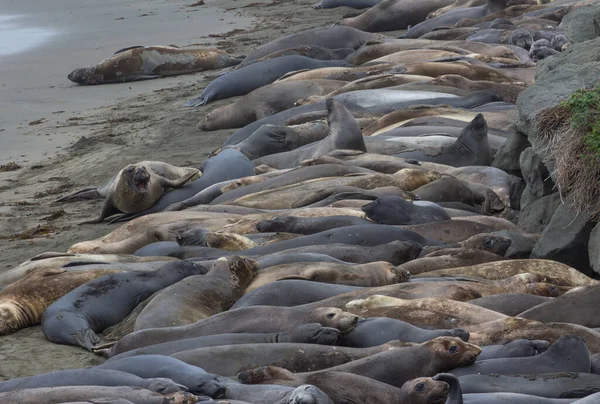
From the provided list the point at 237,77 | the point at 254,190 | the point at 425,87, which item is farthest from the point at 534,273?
the point at 237,77

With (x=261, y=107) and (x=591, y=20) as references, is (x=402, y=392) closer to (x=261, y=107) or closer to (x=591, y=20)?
(x=591, y=20)

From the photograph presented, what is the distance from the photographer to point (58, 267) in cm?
676

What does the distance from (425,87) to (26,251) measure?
180 inches

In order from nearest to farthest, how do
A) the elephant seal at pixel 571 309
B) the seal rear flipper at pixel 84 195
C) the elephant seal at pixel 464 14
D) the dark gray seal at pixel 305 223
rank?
the elephant seal at pixel 571 309 → the dark gray seal at pixel 305 223 → the seal rear flipper at pixel 84 195 → the elephant seal at pixel 464 14

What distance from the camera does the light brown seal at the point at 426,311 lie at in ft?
16.3

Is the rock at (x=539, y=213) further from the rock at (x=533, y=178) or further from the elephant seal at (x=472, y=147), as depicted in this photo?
the elephant seal at (x=472, y=147)

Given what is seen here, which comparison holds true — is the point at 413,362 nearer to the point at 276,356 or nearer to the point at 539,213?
the point at 276,356

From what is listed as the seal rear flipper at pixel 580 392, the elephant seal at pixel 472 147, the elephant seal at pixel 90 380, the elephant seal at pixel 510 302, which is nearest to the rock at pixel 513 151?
the elephant seal at pixel 472 147

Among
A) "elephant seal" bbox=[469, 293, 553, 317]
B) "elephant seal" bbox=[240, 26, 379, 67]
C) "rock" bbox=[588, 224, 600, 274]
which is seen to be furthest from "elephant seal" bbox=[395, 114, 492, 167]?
"elephant seal" bbox=[240, 26, 379, 67]

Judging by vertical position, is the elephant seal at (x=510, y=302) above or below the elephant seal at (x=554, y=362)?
below

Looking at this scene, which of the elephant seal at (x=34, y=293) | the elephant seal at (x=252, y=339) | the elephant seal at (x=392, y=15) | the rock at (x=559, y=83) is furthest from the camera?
the elephant seal at (x=392, y=15)

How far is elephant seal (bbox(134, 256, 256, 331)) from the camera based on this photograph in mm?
5637

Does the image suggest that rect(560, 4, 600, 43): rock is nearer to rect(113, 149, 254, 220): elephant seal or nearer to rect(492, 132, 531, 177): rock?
rect(492, 132, 531, 177): rock

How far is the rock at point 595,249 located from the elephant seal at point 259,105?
5.89 m
